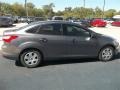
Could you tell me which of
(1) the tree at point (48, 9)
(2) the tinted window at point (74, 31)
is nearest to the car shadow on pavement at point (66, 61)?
(2) the tinted window at point (74, 31)

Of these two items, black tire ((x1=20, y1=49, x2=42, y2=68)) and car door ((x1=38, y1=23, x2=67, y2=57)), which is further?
car door ((x1=38, y1=23, x2=67, y2=57))

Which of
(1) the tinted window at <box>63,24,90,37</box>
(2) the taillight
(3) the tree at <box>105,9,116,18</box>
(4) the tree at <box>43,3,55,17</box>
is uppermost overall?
(4) the tree at <box>43,3,55,17</box>

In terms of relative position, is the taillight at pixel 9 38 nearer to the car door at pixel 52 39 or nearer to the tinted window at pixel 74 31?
the car door at pixel 52 39

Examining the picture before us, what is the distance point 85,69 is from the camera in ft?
25.8

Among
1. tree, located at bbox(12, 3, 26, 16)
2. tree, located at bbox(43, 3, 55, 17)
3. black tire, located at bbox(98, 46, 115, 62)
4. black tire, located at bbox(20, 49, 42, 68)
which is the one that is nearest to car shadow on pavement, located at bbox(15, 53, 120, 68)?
black tire, located at bbox(98, 46, 115, 62)

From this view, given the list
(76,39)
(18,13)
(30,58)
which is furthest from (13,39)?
(18,13)

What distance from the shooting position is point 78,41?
8531mm

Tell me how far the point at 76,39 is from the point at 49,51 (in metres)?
1.01

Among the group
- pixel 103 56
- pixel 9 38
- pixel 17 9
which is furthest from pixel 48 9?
pixel 9 38

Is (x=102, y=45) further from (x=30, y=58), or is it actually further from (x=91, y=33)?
(x=30, y=58)

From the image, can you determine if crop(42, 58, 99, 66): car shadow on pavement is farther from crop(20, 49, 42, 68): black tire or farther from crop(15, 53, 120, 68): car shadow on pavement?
crop(20, 49, 42, 68): black tire

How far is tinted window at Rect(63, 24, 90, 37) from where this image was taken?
8.47 meters

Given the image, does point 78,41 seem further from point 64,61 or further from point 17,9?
point 17,9

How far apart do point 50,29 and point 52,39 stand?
1.20 feet
